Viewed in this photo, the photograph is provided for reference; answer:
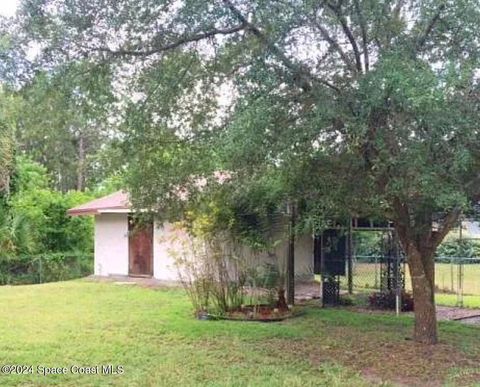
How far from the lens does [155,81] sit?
788 centimetres

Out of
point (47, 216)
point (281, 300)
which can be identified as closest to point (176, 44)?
point (281, 300)

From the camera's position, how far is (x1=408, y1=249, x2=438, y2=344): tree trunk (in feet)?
28.5

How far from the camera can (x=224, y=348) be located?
8.42m

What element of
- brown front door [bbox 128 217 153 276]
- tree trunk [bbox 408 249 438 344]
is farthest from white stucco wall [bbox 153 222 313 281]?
tree trunk [bbox 408 249 438 344]

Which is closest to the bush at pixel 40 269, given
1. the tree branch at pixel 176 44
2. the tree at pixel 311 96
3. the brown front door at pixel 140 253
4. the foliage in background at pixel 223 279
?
the brown front door at pixel 140 253

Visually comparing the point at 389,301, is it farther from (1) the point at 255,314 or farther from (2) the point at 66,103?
(2) the point at 66,103

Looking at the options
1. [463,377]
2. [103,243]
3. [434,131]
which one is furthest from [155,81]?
[103,243]

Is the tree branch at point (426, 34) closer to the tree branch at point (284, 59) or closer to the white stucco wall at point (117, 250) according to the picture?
the tree branch at point (284, 59)

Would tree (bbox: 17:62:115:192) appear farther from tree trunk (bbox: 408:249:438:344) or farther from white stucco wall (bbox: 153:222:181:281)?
white stucco wall (bbox: 153:222:181:281)

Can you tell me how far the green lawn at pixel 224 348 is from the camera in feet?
22.6

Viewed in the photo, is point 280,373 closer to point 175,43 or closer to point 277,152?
point 277,152

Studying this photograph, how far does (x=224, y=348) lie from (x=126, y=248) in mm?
11607

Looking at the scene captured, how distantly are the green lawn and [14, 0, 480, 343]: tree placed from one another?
3.86 ft

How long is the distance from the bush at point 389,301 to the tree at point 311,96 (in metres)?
4.02
